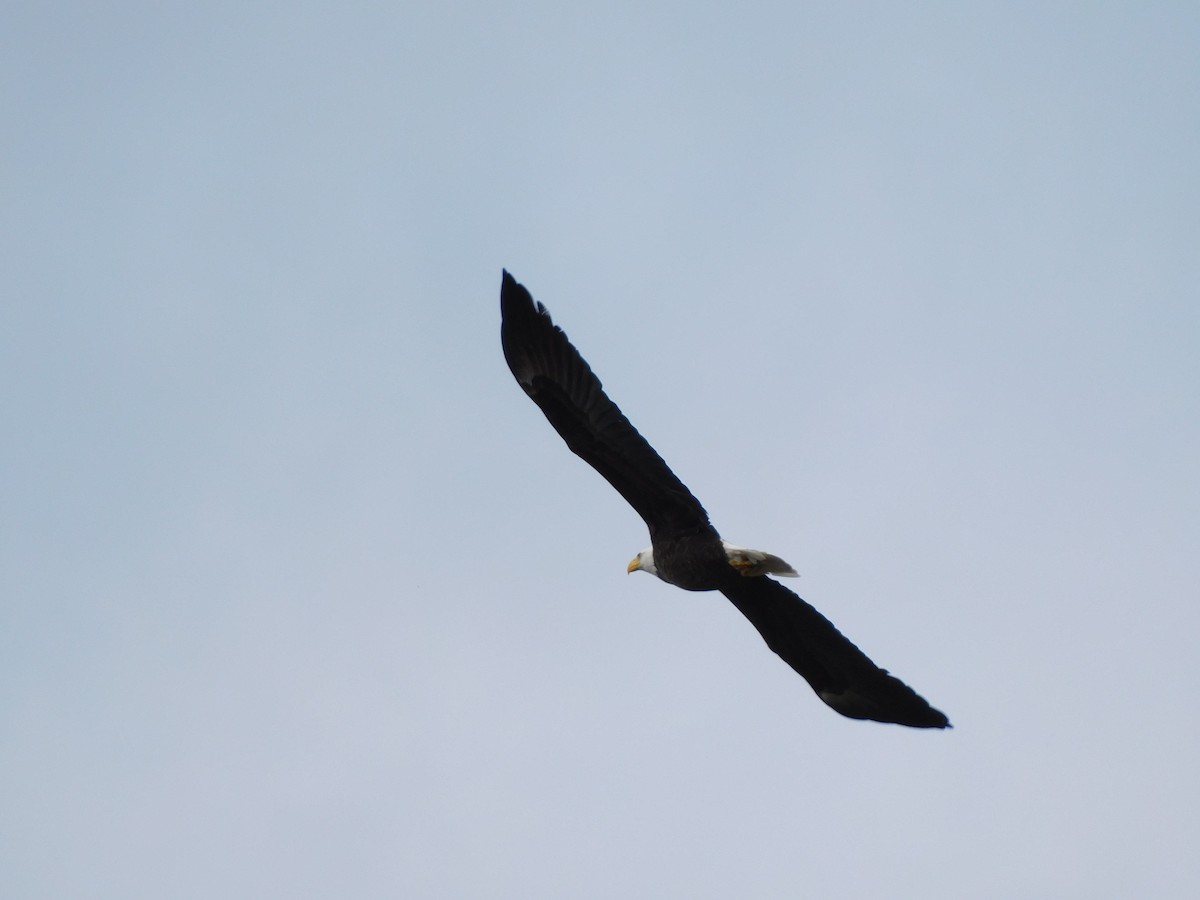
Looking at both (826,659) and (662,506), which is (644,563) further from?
(826,659)

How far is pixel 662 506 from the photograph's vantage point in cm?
954

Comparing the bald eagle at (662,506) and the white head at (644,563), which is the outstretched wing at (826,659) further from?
the white head at (644,563)

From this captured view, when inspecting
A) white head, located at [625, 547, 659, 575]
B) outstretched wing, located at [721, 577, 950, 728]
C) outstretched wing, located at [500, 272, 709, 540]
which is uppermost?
outstretched wing, located at [500, 272, 709, 540]

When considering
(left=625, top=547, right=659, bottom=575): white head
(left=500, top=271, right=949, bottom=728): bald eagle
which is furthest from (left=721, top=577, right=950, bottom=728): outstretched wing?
(left=625, top=547, right=659, bottom=575): white head

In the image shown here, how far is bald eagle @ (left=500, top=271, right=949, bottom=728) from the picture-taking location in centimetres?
934

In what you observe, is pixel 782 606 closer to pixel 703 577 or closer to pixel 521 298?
pixel 703 577

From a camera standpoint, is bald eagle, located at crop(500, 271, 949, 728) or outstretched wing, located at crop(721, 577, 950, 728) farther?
outstretched wing, located at crop(721, 577, 950, 728)

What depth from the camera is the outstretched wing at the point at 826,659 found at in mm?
9625

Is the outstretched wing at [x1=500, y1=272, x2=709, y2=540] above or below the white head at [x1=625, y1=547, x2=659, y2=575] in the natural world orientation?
above

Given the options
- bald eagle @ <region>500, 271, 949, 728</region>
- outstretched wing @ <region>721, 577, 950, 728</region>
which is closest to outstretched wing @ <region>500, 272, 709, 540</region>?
bald eagle @ <region>500, 271, 949, 728</region>

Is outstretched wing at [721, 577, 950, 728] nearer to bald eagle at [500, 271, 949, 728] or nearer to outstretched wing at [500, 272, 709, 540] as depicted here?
bald eagle at [500, 271, 949, 728]

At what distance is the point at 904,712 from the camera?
977cm

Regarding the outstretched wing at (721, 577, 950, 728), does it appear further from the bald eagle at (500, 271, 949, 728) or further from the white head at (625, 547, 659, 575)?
A: the white head at (625, 547, 659, 575)

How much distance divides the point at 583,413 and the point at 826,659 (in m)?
2.56
